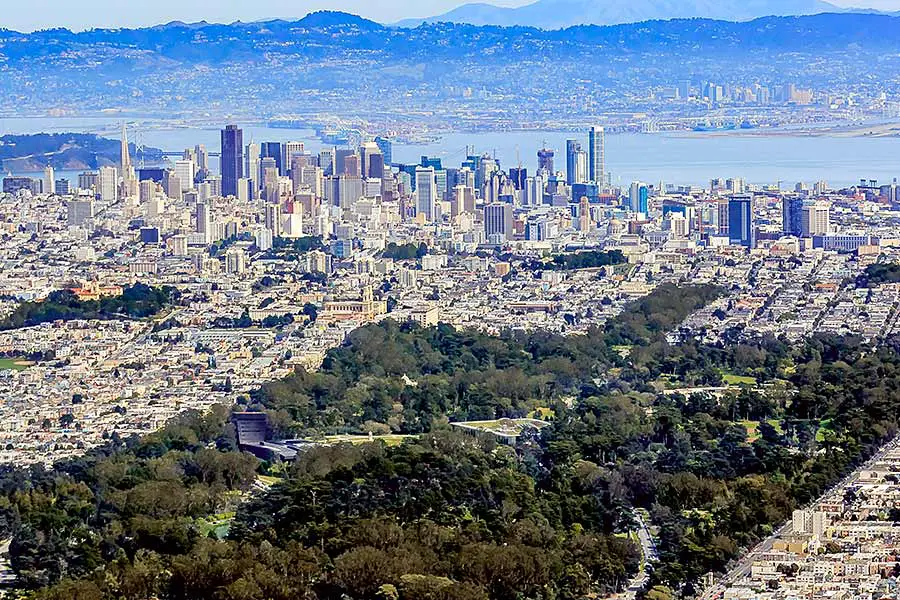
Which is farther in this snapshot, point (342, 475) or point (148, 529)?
point (342, 475)

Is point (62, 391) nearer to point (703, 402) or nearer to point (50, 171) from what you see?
point (703, 402)

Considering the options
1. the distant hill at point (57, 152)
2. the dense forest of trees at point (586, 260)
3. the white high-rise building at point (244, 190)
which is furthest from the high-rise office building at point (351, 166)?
the dense forest of trees at point (586, 260)

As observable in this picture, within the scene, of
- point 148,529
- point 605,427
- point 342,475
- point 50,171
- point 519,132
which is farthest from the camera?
point 519,132

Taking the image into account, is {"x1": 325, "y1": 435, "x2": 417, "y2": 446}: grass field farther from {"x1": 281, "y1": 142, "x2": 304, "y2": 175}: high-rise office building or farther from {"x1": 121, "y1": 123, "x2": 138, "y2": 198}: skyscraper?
{"x1": 281, "y1": 142, "x2": 304, "y2": 175}: high-rise office building

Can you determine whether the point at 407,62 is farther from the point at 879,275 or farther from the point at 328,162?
the point at 879,275

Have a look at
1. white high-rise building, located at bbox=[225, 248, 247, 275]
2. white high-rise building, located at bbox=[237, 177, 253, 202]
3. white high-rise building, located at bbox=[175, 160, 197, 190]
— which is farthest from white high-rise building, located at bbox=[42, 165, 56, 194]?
white high-rise building, located at bbox=[225, 248, 247, 275]

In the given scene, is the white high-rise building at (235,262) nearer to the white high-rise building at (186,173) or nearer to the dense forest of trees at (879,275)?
the dense forest of trees at (879,275)

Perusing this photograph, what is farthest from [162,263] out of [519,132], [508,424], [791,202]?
[519,132]
